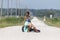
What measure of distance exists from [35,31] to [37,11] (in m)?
141

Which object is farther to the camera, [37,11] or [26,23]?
[37,11]

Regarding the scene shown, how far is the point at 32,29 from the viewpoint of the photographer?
19.0 metres

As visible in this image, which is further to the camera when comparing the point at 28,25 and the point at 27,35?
the point at 28,25

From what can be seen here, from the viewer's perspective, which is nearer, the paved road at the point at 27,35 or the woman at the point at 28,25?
the paved road at the point at 27,35

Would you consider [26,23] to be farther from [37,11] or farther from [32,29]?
[37,11]

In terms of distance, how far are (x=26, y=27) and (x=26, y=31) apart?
31cm

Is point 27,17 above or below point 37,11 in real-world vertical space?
above

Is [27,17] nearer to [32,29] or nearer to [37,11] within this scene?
[32,29]

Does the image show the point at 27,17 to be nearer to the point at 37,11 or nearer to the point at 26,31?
the point at 26,31

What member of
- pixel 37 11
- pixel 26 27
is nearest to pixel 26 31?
pixel 26 27

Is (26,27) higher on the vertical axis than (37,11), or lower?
higher

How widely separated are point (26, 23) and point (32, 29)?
741mm

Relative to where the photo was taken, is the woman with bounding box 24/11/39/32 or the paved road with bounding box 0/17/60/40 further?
the woman with bounding box 24/11/39/32

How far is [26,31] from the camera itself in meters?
18.8
